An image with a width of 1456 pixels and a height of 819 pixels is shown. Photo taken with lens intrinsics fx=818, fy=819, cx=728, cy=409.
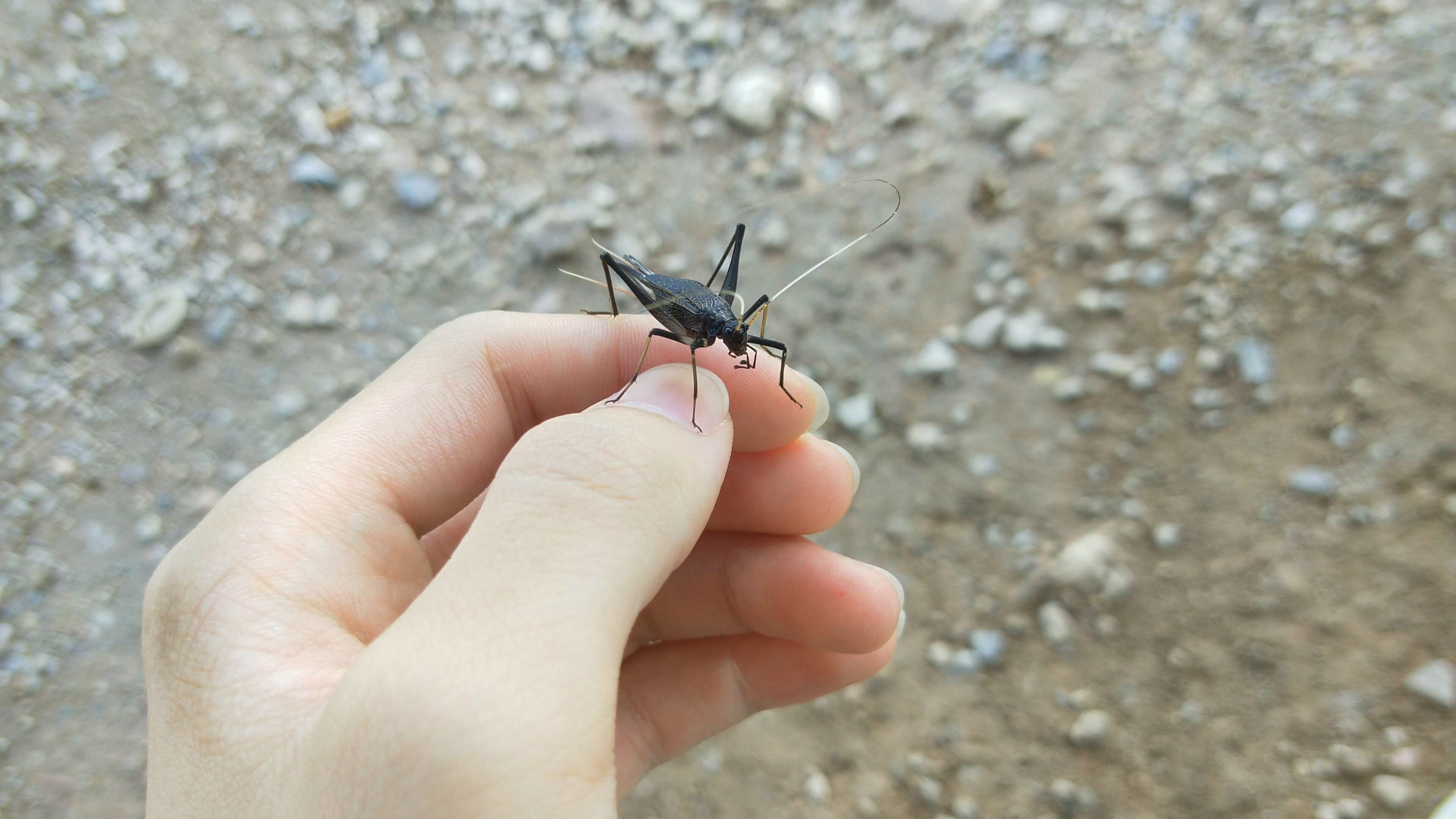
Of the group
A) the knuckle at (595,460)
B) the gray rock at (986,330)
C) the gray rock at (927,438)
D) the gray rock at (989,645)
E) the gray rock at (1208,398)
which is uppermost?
the knuckle at (595,460)

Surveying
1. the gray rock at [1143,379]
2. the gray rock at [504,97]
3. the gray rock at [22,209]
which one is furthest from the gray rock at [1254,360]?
the gray rock at [22,209]

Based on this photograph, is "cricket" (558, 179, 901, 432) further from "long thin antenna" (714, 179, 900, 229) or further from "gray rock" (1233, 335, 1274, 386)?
"gray rock" (1233, 335, 1274, 386)

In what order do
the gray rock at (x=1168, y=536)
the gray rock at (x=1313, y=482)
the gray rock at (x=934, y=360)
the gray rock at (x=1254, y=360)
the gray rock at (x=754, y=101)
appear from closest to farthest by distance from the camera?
the gray rock at (x=1313, y=482), the gray rock at (x=1168, y=536), the gray rock at (x=1254, y=360), the gray rock at (x=934, y=360), the gray rock at (x=754, y=101)

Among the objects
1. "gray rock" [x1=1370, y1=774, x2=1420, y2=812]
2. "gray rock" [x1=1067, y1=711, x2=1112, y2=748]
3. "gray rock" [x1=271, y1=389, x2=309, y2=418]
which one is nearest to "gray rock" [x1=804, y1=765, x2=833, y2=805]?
"gray rock" [x1=1067, y1=711, x2=1112, y2=748]

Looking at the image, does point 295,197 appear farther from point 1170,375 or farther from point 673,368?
point 1170,375

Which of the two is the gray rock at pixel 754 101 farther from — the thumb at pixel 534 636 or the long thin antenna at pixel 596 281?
the thumb at pixel 534 636

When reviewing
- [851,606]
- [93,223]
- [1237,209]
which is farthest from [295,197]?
[1237,209]

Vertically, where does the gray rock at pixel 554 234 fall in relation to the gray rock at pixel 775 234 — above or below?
above

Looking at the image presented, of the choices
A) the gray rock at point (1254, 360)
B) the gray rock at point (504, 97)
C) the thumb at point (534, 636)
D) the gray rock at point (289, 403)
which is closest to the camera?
the thumb at point (534, 636)

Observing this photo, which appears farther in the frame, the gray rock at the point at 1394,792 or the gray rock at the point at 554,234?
the gray rock at the point at 554,234
